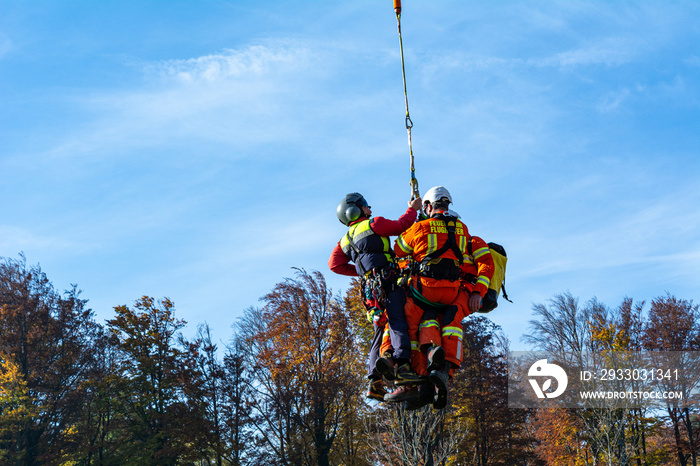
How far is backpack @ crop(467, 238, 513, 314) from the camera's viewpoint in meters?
8.20

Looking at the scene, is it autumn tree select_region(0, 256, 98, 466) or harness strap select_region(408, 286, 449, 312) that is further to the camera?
autumn tree select_region(0, 256, 98, 466)

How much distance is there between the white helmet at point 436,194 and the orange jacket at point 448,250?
0.24 meters

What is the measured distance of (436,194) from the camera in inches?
321

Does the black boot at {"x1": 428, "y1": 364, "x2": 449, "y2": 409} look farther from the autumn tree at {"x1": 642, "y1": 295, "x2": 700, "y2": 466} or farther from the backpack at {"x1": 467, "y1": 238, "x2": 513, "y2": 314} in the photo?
the autumn tree at {"x1": 642, "y1": 295, "x2": 700, "y2": 466}

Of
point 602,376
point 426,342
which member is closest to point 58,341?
point 602,376

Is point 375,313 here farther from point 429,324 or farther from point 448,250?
point 448,250

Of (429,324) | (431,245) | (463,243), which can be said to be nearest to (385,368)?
(429,324)

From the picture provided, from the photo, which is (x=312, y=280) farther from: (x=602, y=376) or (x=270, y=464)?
(x=602, y=376)

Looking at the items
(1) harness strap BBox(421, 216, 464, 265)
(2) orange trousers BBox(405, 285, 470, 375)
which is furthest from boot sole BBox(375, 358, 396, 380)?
(1) harness strap BBox(421, 216, 464, 265)

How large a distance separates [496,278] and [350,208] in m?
1.85

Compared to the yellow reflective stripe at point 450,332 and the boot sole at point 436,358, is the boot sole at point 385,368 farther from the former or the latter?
the yellow reflective stripe at point 450,332

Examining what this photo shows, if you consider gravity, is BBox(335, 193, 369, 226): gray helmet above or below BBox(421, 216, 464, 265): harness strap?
above

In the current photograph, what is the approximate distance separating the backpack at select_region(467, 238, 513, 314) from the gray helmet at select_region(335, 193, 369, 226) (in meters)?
1.32

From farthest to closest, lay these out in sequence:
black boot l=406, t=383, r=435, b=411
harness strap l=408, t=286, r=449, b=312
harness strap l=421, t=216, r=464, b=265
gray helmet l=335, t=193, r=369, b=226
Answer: gray helmet l=335, t=193, r=369, b=226, harness strap l=408, t=286, r=449, b=312, harness strap l=421, t=216, r=464, b=265, black boot l=406, t=383, r=435, b=411
